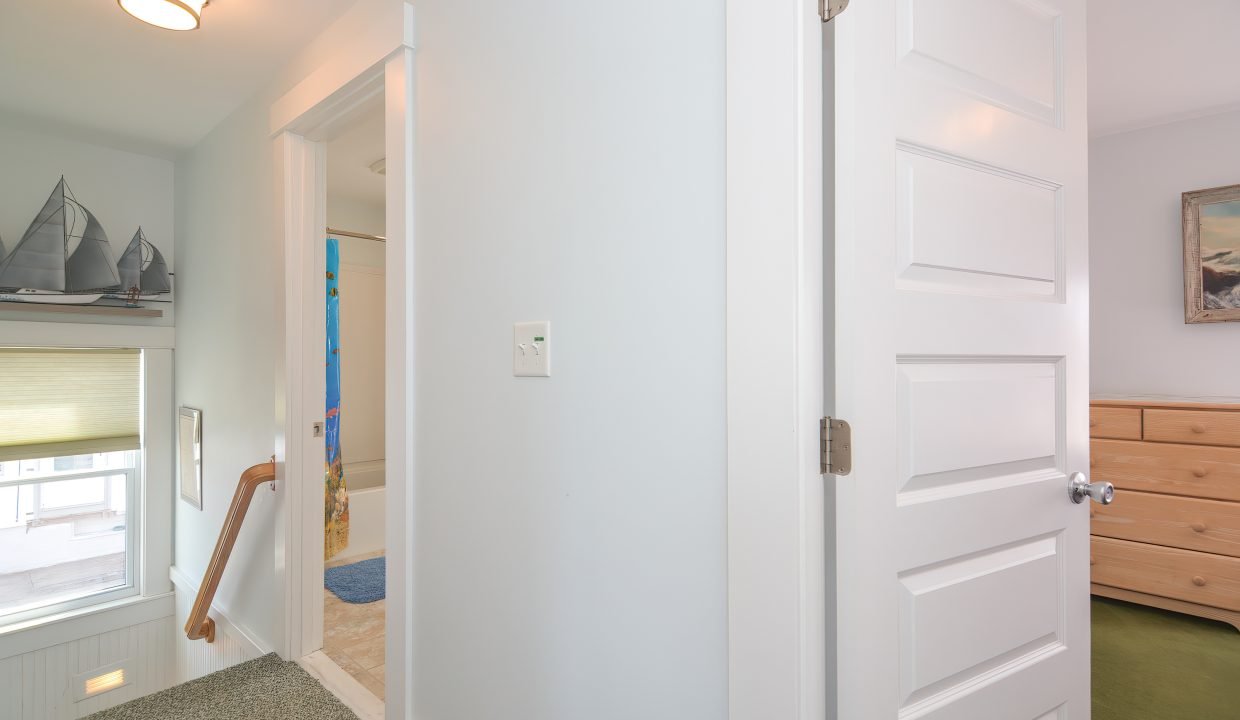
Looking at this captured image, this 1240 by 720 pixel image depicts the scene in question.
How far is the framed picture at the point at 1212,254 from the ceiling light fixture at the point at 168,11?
411 centimetres

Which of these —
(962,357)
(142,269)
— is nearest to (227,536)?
(142,269)

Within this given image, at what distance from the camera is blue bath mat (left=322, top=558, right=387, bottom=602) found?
3.08m

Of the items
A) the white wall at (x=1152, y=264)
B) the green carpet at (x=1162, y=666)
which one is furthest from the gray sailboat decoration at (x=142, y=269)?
the white wall at (x=1152, y=264)

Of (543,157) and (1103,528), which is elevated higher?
(543,157)

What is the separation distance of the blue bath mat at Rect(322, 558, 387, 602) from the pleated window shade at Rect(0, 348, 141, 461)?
1.28 metres

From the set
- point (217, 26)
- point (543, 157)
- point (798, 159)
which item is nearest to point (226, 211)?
point (217, 26)

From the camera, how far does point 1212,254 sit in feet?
9.17

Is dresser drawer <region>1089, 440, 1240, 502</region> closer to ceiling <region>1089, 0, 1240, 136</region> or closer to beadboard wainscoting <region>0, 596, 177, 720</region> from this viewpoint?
ceiling <region>1089, 0, 1240, 136</region>

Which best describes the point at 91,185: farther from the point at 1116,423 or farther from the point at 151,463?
the point at 1116,423

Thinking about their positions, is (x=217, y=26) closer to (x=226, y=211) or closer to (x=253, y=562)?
(x=226, y=211)

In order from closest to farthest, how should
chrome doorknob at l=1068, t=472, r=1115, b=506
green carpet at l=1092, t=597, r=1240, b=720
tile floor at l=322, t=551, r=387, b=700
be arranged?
chrome doorknob at l=1068, t=472, r=1115, b=506 < green carpet at l=1092, t=597, r=1240, b=720 < tile floor at l=322, t=551, r=387, b=700

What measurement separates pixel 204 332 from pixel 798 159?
312 cm

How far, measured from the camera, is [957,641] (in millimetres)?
1003

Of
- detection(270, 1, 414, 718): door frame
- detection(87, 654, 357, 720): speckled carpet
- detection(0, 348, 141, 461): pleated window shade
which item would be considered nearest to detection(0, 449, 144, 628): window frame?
detection(0, 348, 141, 461): pleated window shade
